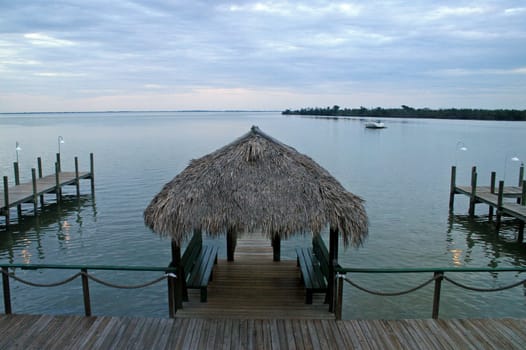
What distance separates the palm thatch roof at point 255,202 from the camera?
595 cm

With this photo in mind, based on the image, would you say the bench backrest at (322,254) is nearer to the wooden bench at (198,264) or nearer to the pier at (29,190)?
the wooden bench at (198,264)

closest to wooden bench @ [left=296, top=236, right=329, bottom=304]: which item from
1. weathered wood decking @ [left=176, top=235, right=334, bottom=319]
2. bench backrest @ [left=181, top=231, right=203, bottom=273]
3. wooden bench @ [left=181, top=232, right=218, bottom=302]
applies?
weathered wood decking @ [left=176, top=235, right=334, bottom=319]

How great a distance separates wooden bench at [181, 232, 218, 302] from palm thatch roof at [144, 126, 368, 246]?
0.97 meters

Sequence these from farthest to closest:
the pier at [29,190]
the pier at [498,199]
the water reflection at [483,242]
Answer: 1. the pier at [29,190]
2. the pier at [498,199]
3. the water reflection at [483,242]

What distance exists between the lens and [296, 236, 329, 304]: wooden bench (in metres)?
6.48

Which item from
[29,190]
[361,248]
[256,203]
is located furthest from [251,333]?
[29,190]

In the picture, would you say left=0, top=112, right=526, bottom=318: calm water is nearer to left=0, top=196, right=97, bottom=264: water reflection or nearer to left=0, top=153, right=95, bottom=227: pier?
left=0, top=196, right=97, bottom=264: water reflection

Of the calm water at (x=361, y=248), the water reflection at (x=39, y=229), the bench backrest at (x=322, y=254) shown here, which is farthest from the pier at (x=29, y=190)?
the bench backrest at (x=322, y=254)

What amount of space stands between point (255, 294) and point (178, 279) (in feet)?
5.42

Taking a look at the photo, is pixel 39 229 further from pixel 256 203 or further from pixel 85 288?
pixel 256 203

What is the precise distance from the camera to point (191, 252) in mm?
7246

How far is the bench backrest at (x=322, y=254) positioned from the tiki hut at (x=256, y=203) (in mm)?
526

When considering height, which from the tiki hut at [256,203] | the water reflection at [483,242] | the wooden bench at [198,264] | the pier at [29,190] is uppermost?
the tiki hut at [256,203]

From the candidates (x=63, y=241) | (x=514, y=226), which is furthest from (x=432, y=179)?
(x=63, y=241)
